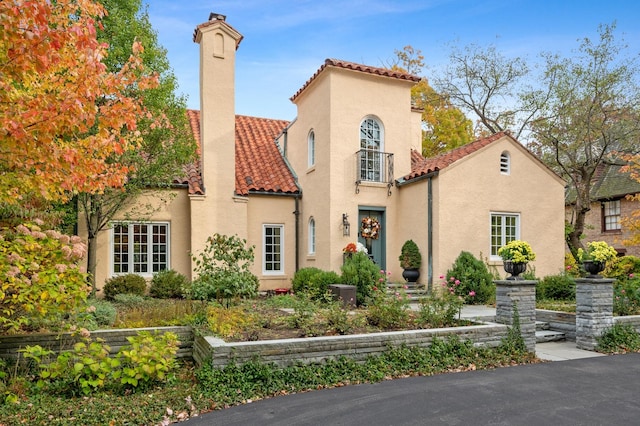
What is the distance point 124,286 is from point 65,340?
245 inches

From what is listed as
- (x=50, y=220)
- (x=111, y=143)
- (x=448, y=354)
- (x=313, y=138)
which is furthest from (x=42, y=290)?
(x=313, y=138)

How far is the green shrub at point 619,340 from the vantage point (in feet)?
28.3

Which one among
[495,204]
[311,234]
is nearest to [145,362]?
[311,234]

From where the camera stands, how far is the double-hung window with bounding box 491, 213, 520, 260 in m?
15.1

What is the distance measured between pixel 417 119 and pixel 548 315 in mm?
11340

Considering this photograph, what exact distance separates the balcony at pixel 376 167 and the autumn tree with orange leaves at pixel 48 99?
9.79m

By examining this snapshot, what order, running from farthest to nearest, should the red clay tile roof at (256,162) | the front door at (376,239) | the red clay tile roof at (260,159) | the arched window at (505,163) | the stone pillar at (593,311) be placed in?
1. the red clay tile roof at (260,159)
2. the red clay tile roof at (256,162)
3. the front door at (376,239)
4. the arched window at (505,163)
5. the stone pillar at (593,311)

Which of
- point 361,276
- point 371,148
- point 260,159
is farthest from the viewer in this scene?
point 260,159

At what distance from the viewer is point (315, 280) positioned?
42.7ft

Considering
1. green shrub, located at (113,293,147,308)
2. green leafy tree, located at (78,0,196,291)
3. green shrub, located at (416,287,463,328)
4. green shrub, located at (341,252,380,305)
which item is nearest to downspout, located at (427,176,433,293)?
green shrub, located at (341,252,380,305)

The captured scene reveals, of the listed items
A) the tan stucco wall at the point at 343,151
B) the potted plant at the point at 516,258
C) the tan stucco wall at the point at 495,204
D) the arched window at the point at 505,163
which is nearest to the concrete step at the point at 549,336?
the potted plant at the point at 516,258

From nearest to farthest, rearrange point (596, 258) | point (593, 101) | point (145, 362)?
point (145, 362)
point (596, 258)
point (593, 101)

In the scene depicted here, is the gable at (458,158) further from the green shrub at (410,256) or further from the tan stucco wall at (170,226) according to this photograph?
the tan stucco wall at (170,226)

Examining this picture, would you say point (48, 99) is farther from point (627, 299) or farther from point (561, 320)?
point (627, 299)
